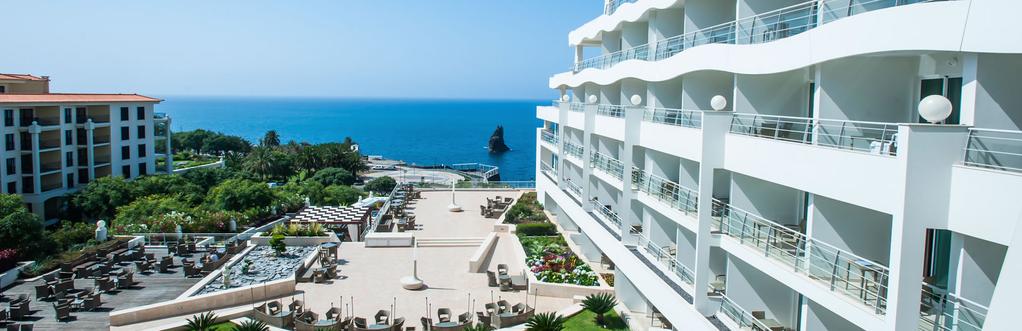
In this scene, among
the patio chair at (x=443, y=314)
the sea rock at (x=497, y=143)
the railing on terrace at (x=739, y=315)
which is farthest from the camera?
the sea rock at (x=497, y=143)

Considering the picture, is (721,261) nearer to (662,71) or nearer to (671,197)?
(671,197)

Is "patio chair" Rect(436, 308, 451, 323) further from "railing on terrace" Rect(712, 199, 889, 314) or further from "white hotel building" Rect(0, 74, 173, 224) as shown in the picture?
"white hotel building" Rect(0, 74, 173, 224)

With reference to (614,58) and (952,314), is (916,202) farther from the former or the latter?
(614,58)

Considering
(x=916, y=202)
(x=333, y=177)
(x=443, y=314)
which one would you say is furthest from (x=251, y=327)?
(x=333, y=177)

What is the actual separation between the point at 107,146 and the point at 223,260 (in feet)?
114

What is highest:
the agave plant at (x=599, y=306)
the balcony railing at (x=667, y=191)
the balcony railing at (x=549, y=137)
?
the balcony railing at (x=549, y=137)

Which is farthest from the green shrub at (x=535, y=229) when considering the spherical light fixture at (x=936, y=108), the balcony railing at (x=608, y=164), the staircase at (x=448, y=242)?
the spherical light fixture at (x=936, y=108)

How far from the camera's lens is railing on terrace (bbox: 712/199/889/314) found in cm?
1092

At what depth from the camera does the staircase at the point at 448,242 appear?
31984 millimetres

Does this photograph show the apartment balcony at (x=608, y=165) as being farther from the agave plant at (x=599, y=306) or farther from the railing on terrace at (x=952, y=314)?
the railing on terrace at (x=952, y=314)

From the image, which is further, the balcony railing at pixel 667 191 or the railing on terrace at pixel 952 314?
the balcony railing at pixel 667 191

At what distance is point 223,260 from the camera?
1076 inches

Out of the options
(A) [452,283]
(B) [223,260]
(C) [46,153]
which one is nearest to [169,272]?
(B) [223,260]

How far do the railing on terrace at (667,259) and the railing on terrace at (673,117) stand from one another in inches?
141
